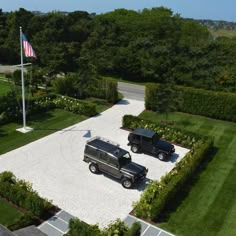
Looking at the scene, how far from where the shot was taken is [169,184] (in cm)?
1827

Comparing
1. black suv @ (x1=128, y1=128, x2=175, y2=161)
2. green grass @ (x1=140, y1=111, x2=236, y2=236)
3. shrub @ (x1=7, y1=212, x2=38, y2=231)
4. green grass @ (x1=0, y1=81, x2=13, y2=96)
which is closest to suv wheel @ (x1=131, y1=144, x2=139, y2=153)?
black suv @ (x1=128, y1=128, x2=175, y2=161)

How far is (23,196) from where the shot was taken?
16.9 metres

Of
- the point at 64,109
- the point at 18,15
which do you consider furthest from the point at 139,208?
the point at 18,15

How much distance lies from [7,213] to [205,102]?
21818 mm

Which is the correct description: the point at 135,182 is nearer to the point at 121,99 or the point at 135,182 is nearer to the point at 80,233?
the point at 80,233

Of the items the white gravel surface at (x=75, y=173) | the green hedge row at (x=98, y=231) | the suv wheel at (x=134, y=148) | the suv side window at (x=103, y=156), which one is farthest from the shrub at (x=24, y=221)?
the suv wheel at (x=134, y=148)

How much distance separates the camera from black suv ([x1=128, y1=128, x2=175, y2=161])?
76.8ft

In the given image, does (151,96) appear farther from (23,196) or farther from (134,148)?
(23,196)

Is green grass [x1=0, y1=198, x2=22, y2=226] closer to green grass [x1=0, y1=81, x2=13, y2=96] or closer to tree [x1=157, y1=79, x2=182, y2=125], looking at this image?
tree [x1=157, y1=79, x2=182, y2=125]

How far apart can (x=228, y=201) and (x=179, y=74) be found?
30895mm

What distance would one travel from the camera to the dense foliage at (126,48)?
46562 mm

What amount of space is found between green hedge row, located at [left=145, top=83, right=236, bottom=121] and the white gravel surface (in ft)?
24.5

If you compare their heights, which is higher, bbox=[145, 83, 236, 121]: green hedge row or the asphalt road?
bbox=[145, 83, 236, 121]: green hedge row

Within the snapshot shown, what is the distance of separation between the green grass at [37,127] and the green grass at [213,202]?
1250 centimetres
